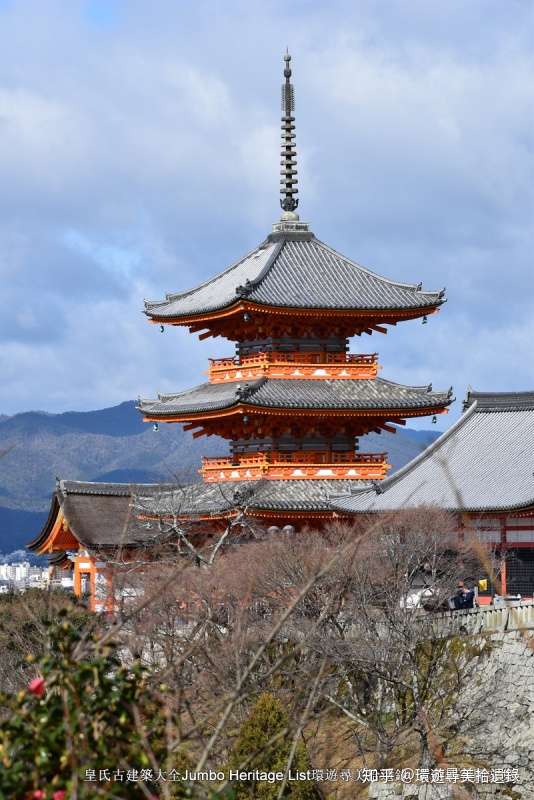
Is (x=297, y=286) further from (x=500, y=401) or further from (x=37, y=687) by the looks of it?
(x=37, y=687)

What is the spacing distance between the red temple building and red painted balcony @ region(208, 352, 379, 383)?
30 mm

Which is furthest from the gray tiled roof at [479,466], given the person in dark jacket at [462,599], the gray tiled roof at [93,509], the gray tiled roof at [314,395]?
the gray tiled roof at [93,509]

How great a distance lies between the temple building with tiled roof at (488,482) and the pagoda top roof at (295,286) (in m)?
4.98

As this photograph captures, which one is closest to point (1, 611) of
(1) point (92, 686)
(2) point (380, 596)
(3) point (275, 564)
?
(3) point (275, 564)

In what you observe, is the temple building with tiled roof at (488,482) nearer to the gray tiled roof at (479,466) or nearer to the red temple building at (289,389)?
the gray tiled roof at (479,466)

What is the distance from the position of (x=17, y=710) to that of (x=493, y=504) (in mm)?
27627

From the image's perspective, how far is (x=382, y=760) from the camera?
27375mm

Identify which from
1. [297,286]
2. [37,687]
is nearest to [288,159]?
[297,286]

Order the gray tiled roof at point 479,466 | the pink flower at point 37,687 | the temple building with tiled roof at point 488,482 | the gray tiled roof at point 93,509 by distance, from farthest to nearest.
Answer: the gray tiled roof at point 93,509, the gray tiled roof at point 479,466, the temple building with tiled roof at point 488,482, the pink flower at point 37,687

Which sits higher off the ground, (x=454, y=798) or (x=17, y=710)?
(x=17, y=710)

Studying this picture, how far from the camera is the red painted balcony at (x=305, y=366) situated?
144 ft

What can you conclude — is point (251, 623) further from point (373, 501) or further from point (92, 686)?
point (92, 686)

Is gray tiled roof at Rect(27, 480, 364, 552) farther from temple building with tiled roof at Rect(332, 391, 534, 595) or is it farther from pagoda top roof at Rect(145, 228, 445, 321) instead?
pagoda top roof at Rect(145, 228, 445, 321)

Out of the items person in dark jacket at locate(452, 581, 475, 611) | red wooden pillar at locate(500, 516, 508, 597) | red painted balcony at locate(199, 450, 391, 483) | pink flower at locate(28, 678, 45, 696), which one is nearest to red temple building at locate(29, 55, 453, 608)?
red painted balcony at locate(199, 450, 391, 483)
